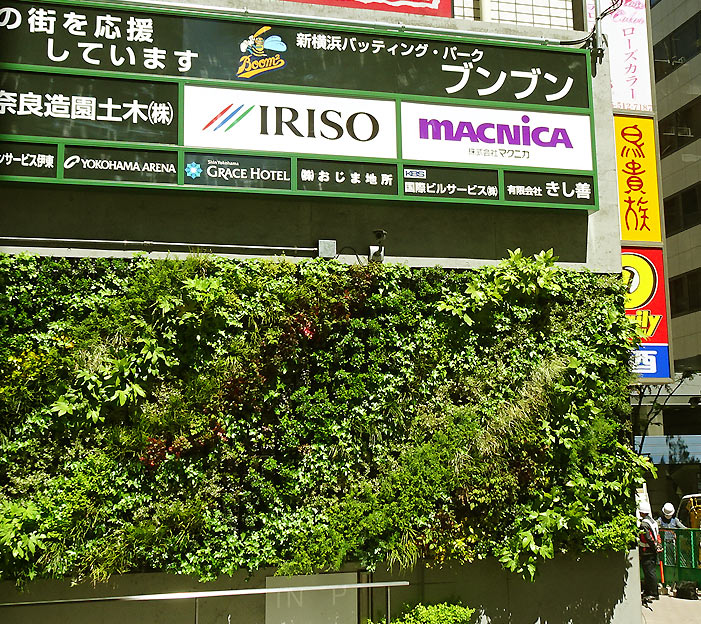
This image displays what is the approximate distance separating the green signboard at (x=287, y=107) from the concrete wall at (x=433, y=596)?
15.2ft

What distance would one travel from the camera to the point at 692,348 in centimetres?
3350

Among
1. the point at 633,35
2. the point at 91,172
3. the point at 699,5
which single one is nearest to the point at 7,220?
the point at 91,172

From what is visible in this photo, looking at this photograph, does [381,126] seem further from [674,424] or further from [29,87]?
[674,424]

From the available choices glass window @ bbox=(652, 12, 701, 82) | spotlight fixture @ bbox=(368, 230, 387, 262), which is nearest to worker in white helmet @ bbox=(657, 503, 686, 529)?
spotlight fixture @ bbox=(368, 230, 387, 262)

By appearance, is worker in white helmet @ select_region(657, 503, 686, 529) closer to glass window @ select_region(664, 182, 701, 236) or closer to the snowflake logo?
the snowflake logo

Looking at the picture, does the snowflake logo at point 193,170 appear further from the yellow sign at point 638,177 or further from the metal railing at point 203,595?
the yellow sign at point 638,177

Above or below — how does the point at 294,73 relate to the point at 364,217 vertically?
above

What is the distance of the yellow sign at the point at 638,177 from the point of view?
13500 mm

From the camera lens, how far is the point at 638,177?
44.7 ft

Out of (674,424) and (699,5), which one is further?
(699,5)

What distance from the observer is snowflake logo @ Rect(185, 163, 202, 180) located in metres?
9.66

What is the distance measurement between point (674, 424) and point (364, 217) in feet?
82.7

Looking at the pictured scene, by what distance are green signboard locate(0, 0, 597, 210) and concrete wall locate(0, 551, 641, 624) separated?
182 inches

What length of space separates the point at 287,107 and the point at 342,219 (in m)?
1.55
